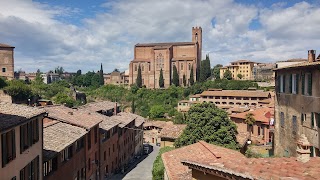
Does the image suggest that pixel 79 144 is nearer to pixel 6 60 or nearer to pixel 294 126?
pixel 294 126

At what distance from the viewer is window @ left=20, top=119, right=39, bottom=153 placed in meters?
16.0

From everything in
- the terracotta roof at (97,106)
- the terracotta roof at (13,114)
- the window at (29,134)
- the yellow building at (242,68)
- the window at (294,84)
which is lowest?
the terracotta roof at (97,106)

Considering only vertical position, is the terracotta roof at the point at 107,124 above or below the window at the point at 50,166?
above

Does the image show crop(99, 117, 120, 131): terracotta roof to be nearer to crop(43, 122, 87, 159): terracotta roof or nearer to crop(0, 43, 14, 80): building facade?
crop(43, 122, 87, 159): terracotta roof

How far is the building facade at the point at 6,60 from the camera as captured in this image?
321 ft

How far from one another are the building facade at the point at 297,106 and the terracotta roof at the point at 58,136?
14422 millimetres

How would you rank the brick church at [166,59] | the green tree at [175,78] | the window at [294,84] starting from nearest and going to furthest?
the window at [294,84] → the green tree at [175,78] → the brick church at [166,59]

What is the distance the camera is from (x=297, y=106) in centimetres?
1945

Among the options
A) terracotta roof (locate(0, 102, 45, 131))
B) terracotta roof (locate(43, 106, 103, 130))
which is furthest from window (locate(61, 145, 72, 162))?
terracotta roof (locate(0, 102, 45, 131))

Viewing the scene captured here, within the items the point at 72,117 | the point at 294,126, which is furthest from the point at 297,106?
the point at 72,117

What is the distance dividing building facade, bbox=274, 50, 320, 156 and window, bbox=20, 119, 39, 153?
14.7 metres

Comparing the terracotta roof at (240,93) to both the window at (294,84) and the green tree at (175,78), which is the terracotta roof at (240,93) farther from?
the window at (294,84)

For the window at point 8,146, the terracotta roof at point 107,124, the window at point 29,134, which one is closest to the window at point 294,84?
the window at point 29,134

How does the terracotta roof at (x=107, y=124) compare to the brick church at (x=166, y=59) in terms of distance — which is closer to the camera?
the terracotta roof at (x=107, y=124)
